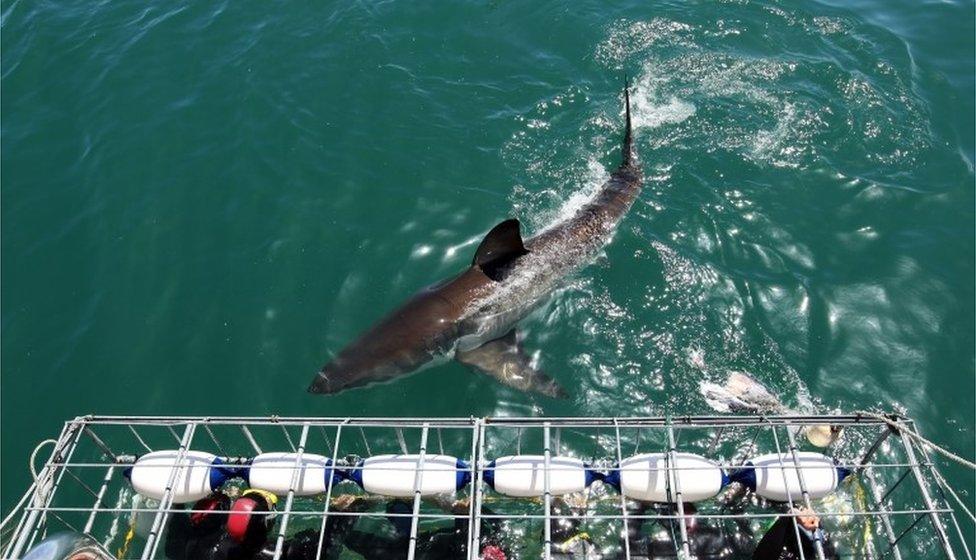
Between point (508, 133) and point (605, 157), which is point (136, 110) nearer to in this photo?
point (508, 133)

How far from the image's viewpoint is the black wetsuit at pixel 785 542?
20.5ft

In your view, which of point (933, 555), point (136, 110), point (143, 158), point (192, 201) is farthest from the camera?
point (136, 110)

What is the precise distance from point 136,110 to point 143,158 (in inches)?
63.4

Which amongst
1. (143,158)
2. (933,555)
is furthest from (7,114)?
(933,555)

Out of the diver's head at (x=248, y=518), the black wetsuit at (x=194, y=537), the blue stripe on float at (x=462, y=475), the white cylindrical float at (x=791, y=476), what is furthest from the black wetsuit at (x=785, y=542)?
the black wetsuit at (x=194, y=537)

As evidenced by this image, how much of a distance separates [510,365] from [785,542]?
421cm

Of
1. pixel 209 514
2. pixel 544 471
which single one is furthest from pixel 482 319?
pixel 209 514

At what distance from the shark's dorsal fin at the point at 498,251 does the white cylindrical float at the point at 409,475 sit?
12.6 feet

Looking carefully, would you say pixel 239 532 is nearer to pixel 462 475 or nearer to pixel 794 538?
pixel 462 475

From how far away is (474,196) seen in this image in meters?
11.9

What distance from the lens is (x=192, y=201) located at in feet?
39.5

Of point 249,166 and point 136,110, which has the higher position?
point 136,110

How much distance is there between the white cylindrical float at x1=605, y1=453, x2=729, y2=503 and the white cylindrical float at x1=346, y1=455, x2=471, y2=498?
1.52 m

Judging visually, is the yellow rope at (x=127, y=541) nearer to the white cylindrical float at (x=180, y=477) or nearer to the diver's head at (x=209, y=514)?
the diver's head at (x=209, y=514)
